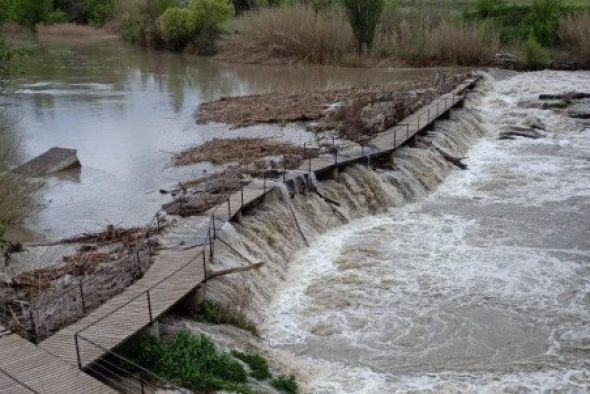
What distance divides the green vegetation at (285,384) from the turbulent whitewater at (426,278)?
1.08 feet

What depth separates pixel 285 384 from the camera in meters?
10.6

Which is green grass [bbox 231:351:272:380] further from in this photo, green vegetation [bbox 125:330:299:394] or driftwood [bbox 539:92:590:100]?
driftwood [bbox 539:92:590:100]

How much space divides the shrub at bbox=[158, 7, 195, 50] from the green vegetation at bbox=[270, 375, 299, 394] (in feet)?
179

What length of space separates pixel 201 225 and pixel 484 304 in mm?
6581

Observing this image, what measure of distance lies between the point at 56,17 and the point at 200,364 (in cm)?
7751

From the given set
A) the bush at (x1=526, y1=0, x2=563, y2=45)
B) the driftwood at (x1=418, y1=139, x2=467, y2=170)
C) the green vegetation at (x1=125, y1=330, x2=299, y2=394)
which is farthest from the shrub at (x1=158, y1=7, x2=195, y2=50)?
the green vegetation at (x1=125, y1=330, x2=299, y2=394)

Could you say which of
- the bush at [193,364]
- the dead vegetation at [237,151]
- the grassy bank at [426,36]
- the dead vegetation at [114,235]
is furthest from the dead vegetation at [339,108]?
the bush at [193,364]

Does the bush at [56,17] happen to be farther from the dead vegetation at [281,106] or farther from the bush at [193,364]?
the bush at [193,364]

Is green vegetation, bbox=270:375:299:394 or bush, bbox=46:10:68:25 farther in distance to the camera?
bush, bbox=46:10:68:25

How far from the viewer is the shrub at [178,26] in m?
61.4

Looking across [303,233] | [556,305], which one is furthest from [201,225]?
[556,305]

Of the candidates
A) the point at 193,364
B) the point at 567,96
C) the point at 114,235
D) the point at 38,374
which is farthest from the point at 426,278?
the point at 567,96

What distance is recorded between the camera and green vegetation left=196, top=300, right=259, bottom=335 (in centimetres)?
1187

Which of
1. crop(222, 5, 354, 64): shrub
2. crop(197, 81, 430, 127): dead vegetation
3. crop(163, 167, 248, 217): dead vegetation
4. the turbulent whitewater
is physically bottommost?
the turbulent whitewater
